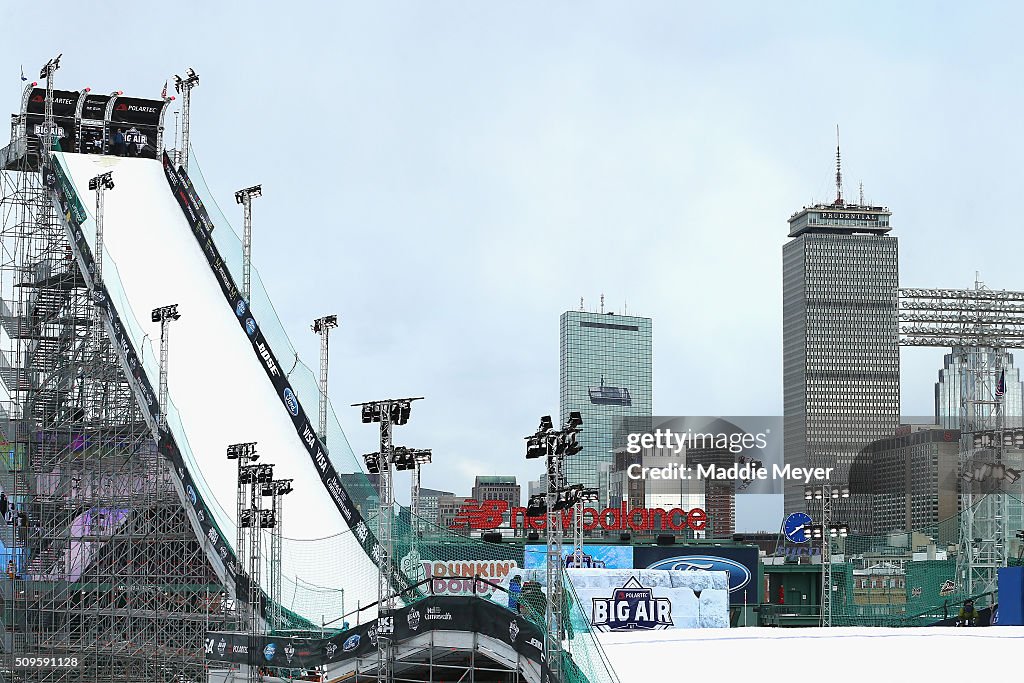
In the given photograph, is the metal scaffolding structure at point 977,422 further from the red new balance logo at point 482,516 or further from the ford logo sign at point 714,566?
the red new balance logo at point 482,516

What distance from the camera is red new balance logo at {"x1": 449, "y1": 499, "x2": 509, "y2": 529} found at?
70.2 metres

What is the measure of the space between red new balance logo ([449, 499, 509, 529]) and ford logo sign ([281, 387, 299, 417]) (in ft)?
73.7

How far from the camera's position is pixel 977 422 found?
277 feet

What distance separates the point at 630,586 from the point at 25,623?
19.4 meters

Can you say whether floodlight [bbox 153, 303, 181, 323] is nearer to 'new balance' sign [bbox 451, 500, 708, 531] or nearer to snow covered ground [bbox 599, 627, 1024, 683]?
snow covered ground [bbox 599, 627, 1024, 683]

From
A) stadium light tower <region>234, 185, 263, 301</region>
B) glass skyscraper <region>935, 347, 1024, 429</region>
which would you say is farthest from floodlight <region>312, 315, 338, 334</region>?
glass skyscraper <region>935, 347, 1024, 429</region>

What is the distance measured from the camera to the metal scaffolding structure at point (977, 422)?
58.2m

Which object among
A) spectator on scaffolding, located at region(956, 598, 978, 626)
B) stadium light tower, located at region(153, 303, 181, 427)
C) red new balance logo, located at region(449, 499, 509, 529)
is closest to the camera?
spectator on scaffolding, located at region(956, 598, 978, 626)

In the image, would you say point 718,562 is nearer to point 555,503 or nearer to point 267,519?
point 267,519

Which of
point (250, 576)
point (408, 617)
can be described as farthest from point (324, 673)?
point (250, 576)

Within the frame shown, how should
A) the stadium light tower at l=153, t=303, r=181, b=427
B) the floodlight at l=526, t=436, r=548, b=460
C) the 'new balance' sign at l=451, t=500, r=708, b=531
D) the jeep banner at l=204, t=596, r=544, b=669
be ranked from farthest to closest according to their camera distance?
the 'new balance' sign at l=451, t=500, r=708, b=531 → the stadium light tower at l=153, t=303, r=181, b=427 → the floodlight at l=526, t=436, r=548, b=460 → the jeep banner at l=204, t=596, r=544, b=669

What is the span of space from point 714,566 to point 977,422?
3219 cm

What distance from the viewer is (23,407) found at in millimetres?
48031

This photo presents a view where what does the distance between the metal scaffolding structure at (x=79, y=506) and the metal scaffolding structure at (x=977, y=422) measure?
88.4ft
